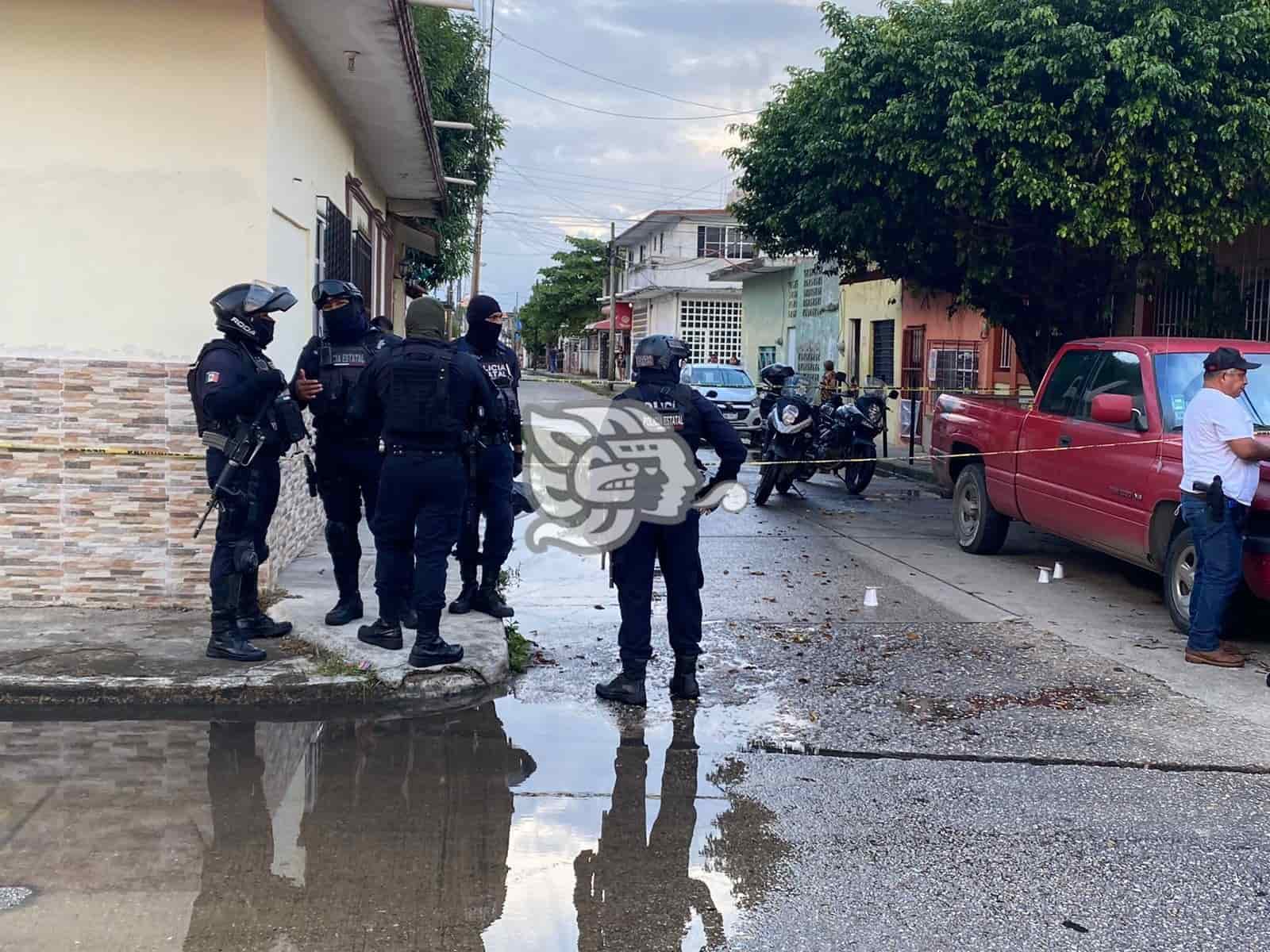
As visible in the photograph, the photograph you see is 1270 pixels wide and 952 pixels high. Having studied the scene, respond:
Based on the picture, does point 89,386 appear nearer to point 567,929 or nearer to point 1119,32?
point 567,929

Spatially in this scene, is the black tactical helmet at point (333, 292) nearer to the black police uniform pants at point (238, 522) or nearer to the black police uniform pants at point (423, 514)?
the black police uniform pants at point (238, 522)

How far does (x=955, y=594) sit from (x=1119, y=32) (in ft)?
21.9

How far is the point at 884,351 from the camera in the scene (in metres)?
24.7

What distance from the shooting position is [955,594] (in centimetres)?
888

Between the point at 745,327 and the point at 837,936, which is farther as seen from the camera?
the point at 745,327

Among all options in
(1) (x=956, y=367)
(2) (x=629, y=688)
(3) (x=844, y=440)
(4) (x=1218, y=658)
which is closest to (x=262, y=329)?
(2) (x=629, y=688)

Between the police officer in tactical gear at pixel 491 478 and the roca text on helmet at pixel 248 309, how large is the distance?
1.23 m

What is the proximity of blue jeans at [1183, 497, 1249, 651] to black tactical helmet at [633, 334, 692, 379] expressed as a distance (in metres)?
3.10

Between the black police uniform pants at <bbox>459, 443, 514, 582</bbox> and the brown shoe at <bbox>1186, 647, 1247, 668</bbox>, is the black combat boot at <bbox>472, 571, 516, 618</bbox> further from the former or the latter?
the brown shoe at <bbox>1186, 647, 1247, 668</bbox>

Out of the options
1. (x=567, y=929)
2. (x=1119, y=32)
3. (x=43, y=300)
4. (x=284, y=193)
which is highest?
(x=1119, y=32)

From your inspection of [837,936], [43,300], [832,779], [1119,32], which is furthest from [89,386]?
[1119,32]

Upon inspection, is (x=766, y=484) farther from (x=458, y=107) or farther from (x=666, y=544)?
(x=458, y=107)

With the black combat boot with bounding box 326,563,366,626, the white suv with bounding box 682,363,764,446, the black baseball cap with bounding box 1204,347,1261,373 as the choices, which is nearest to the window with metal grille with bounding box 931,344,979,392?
the white suv with bounding box 682,363,764,446

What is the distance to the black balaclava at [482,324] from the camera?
23.8 feet
